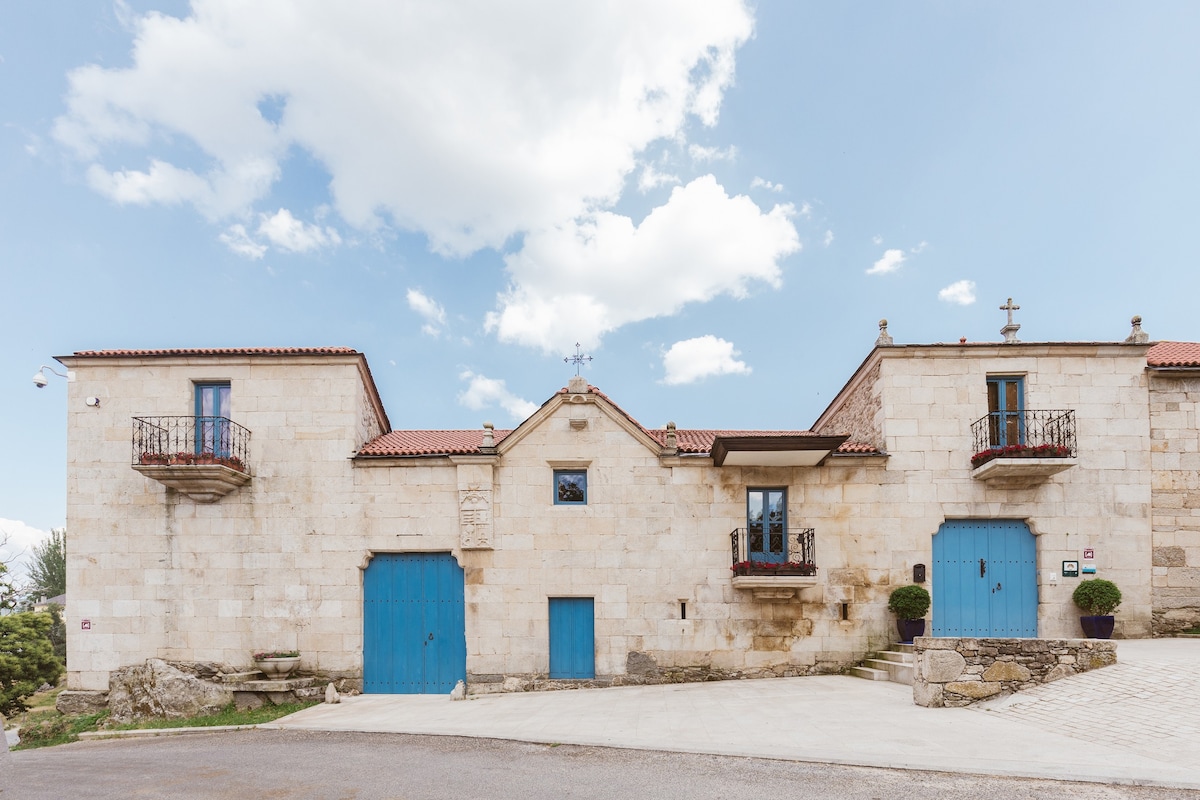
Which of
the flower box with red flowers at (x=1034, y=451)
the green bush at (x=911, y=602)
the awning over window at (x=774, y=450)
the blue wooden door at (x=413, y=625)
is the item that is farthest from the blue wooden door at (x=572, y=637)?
the flower box with red flowers at (x=1034, y=451)

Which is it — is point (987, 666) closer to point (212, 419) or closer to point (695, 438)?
point (695, 438)

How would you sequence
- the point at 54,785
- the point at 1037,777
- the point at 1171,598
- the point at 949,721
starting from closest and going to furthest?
the point at 1037,777
the point at 54,785
the point at 949,721
the point at 1171,598

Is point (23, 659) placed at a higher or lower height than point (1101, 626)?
lower

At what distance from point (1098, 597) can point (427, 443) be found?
606 inches

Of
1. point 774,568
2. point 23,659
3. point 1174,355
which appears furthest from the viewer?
point 23,659

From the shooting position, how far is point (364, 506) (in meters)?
15.2

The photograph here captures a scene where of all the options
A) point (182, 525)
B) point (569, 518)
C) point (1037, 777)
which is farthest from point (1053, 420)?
point (182, 525)

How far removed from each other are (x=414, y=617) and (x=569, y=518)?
4081mm

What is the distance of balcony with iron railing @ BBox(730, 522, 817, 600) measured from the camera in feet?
47.1

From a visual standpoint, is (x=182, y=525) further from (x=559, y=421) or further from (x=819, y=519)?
(x=819, y=519)

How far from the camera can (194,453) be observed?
14.9 metres

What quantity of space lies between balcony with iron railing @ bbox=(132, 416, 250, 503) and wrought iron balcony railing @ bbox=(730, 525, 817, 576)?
1112 cm

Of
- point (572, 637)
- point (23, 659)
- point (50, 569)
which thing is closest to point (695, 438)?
point (572, 637)

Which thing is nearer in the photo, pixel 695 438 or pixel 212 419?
pixel 212 419
